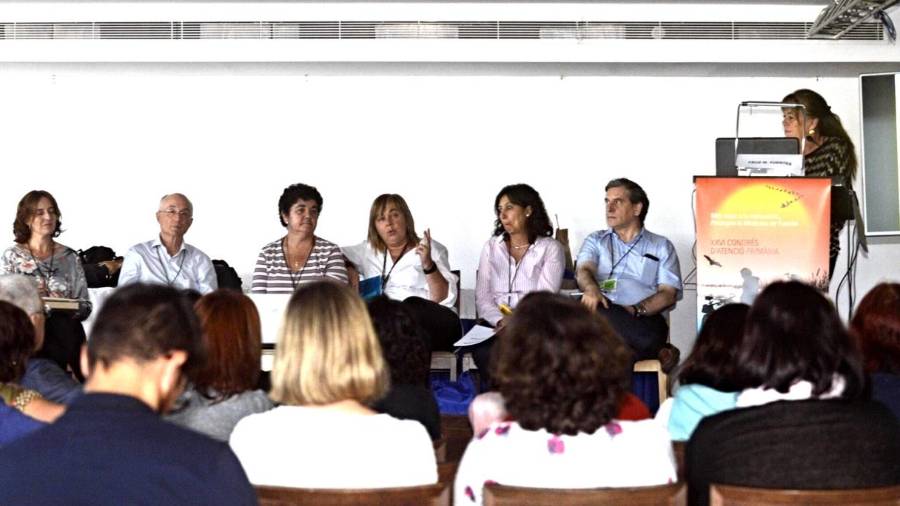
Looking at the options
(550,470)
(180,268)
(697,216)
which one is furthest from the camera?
(180,268)

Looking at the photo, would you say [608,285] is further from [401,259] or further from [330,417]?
[330,417]

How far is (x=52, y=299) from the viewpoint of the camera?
530 cm

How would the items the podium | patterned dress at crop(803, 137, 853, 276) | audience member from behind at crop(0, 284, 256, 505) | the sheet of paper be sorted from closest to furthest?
audience member from behind at crop(0, 284, 256, 505), the podium, the sheet of paper, patterned dress at crop(803, 137, 853, 276)

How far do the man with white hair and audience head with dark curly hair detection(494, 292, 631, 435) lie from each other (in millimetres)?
3756

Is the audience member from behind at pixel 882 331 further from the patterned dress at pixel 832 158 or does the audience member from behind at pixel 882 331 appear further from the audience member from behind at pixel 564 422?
the patterned dress at pixel 832 158

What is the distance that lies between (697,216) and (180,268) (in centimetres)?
267

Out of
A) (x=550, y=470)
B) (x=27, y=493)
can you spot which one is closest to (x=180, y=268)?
(x=550, y=470)

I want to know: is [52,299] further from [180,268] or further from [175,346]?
[175,346]

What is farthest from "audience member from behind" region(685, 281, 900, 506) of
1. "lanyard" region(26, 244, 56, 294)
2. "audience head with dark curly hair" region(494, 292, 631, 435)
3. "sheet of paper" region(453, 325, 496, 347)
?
"lanyard" region(26, 244, 56, 294)

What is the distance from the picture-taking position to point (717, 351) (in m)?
2.92

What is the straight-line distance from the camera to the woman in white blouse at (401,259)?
6.13 m

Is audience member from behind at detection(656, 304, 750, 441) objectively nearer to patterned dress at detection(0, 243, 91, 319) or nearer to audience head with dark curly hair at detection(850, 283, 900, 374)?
audience head with dark curly hair at detection(850, 283, 900, 374)

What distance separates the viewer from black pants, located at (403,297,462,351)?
5.81m

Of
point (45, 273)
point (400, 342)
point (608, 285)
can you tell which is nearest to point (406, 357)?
point (400, 342)
